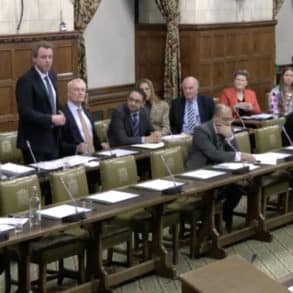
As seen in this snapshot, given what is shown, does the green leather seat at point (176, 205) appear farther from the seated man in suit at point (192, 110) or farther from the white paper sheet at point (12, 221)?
the seated man in suit at point (192, 110)

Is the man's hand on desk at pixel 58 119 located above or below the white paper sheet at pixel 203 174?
above

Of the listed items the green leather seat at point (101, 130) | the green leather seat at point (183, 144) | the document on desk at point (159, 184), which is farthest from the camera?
the green leather seat at point (101, 130)

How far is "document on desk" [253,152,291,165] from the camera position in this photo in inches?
259

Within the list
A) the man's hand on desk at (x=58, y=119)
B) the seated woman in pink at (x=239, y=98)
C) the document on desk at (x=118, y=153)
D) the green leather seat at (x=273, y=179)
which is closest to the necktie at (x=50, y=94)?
the man's hand on desk at (x=58, y=119)

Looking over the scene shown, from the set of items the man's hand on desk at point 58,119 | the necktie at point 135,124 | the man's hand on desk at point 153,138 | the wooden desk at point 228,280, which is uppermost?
→ the man's hand on desk at point 58,119

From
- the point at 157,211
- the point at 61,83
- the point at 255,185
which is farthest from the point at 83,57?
the point at 157,211

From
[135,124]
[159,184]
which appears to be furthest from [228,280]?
[135,124]

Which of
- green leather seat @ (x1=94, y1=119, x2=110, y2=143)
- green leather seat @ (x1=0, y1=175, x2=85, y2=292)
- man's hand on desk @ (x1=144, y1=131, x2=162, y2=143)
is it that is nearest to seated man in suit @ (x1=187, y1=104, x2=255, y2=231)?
man's hand on desk @ (x1=144, y1=131, x2=162, y2=143)

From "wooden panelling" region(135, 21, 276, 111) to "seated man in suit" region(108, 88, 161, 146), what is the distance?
469cm

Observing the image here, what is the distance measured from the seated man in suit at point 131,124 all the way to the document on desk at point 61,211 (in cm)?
238

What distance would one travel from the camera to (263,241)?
6711 mm

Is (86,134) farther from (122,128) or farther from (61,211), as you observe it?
(61,211)

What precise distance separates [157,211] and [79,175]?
66 centimetres

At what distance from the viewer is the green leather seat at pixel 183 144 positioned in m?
7.20
